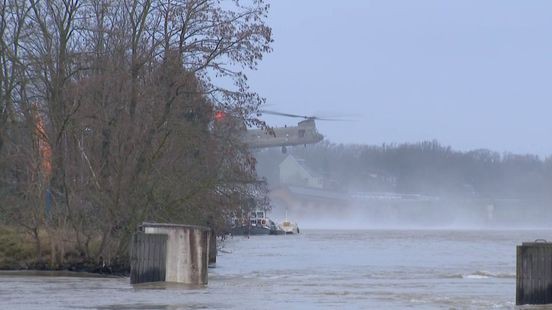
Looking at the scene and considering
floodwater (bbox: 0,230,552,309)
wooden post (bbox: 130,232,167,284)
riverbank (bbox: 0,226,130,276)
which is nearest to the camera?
floodwater (bbox: 0,230,552,309)

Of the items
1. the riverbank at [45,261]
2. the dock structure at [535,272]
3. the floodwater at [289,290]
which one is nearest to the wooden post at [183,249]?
the floodwater at [289,290]

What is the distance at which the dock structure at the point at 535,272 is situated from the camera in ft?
88.8

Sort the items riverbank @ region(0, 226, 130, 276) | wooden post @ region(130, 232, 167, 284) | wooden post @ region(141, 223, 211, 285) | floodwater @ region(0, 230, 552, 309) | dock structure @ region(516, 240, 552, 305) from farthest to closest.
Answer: riverbank @ region(0, 226, 130, 276)
wooden post @ region(130, 232, 167, 284)
wooden post @ region(141, 223, 211, 285)
floodwater @ region(0, 230, 552, 309)
dock structure @ region(516, 240, 552, 305)

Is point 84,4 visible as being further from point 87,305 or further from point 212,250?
point 87,305

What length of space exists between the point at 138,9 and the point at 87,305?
25801mm

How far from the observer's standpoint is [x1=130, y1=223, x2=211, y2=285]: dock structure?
32.6 meters

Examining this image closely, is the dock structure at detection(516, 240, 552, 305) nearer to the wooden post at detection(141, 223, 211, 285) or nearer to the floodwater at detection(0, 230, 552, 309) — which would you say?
the floodwater at detection(0, 230, 552, 309)

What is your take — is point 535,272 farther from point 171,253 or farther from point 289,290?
point 171,253

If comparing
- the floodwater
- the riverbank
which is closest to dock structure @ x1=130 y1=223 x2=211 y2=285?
the floodwater

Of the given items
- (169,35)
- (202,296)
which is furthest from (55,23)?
(202,296)

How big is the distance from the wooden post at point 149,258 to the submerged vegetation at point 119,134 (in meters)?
8.18

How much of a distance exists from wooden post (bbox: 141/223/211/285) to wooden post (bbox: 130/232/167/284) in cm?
13

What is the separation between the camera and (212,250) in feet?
172

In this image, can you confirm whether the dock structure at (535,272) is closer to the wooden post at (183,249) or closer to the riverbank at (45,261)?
the wooden post at (183,249)
